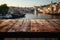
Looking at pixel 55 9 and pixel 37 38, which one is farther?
pixel 55 9

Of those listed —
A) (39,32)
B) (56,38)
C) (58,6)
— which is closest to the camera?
(39,32)

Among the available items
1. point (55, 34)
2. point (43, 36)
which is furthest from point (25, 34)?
point (55, 34)

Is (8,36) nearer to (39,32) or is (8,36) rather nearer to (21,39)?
(21,39)

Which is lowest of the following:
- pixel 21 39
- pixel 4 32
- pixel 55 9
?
pixel 55 9

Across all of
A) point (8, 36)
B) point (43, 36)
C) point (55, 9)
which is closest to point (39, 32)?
point (43, 36)

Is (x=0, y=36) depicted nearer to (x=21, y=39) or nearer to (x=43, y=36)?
(x=21, y=39)

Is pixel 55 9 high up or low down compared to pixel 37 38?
down

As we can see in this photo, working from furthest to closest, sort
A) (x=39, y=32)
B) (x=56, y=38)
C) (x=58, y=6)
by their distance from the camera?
(x=58, y=6), (x=56, y=38), (x=39, y=32)

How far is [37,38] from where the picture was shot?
2379 millimetres

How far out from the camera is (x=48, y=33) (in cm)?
216

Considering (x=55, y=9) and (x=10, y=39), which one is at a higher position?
(x=10, y=39)

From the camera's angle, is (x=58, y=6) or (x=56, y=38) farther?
(x=58, y=6)

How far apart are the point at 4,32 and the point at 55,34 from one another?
0.69 meters

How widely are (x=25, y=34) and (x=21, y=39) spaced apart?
0.22m
